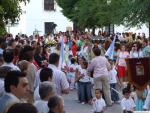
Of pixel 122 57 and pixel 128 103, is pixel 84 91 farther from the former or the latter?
pixel 128 103

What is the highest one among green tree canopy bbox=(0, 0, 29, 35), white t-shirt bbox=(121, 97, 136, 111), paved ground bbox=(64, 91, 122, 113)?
green tree canopy bbox=(0, 0, 29, 35)

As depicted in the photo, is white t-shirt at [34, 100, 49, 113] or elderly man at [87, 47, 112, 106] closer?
white t-shirt at [34, 100, 49, 113]

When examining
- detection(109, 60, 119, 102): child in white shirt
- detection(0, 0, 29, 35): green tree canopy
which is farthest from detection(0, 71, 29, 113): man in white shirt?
detection(0, 0, 29, 35): green tree canopy

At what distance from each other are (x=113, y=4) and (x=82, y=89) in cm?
2375

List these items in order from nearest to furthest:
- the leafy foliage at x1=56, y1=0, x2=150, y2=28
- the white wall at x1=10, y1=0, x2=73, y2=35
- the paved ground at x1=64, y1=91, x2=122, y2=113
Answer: the paved ground at x1=64, y1=91, x2=122, y2=113 → the leafy foliage at x1=56, y1=0, x2=150, y2=28 → the white wall at x1=10, y1=0, x2=73, y2=35

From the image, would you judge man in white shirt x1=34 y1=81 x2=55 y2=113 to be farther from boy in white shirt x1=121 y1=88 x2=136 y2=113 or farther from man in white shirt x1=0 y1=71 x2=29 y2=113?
boy in white shirt x1=121 y1=88 x2=136 y2=113

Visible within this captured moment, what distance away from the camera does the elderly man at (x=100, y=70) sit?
15.5 m

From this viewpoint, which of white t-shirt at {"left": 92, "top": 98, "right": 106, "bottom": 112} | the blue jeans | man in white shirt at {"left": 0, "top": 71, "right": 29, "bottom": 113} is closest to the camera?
man in white shirt at {"left": 0, "top": 71, "right": 29, "bottom": 113}

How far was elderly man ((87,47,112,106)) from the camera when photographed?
50.9 feet

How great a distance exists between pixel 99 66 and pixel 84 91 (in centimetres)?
188

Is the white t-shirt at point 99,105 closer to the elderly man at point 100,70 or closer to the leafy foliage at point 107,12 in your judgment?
the elderly man at point 100,70

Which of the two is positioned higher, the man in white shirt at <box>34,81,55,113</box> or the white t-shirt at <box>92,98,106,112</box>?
Result: the man in white shirt at <box>34,81,55,113</box>

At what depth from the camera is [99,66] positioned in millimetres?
15539

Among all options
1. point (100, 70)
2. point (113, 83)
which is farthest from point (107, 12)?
point (100, 70)
